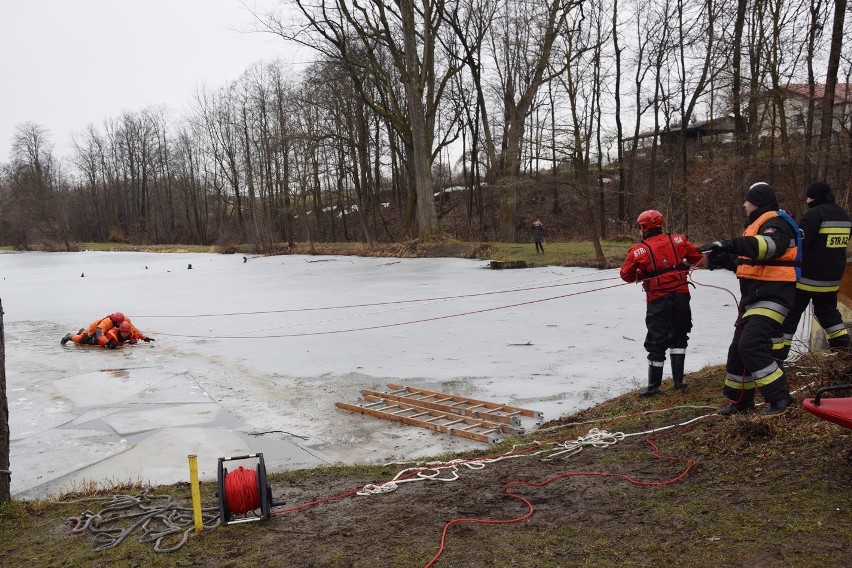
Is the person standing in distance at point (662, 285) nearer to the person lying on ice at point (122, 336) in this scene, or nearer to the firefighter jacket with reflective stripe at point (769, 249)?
the firefighter jacket with reflective stripe at point (769, 249)

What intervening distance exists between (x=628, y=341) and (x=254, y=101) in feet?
150

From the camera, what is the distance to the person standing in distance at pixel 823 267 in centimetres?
609

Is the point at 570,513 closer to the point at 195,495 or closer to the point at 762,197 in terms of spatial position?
the point at 195,495

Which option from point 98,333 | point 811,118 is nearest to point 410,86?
point 811,118

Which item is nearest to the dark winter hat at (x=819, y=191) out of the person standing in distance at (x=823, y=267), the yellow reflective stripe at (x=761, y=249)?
the person standing in distance at (x=823, y=267)

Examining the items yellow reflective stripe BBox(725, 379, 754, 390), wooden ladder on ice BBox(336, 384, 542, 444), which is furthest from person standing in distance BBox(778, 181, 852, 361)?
wooden ladder on ice BBox(336, 384, 542, 444)

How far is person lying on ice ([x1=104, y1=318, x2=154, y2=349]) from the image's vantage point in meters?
11.5

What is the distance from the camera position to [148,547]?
3.77 meters

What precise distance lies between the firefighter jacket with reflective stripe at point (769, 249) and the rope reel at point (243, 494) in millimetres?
3405

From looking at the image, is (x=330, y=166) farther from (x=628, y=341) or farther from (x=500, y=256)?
(x=628, y=341)

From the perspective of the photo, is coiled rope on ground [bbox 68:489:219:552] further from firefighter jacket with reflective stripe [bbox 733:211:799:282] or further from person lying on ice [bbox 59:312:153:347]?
person lying on ice [bbox 59:312:153:347]

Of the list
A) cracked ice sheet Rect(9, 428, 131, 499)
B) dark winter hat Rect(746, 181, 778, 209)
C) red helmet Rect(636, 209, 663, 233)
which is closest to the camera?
dark winter hat Rect(746, 181, 778, 209)

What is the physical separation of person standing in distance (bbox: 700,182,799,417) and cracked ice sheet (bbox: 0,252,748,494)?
2.30m

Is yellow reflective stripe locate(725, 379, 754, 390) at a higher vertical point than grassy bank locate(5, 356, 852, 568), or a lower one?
higher
